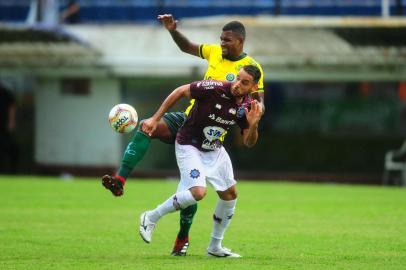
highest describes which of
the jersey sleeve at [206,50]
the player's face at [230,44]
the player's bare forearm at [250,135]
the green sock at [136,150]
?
the player's face at [230,44]

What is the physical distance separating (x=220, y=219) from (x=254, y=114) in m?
1.37

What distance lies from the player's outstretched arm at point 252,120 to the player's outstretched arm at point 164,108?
701mm

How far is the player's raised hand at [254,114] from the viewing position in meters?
10.3

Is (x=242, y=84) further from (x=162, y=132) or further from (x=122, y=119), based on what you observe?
(x=122, y=119)

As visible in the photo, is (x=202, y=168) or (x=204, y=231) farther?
(x=204, y=231)

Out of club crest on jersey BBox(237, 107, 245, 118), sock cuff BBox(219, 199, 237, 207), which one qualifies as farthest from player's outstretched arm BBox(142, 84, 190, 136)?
sock cuff BBox(219, 199, 237, 207)

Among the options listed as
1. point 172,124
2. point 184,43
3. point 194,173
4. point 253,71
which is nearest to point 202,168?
point 194,173

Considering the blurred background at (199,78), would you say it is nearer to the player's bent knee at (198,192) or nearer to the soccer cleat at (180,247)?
the soccer cleat at (180,247)

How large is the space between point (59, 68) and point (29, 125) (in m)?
4.47

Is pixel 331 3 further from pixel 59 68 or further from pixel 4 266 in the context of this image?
pixel 4 266

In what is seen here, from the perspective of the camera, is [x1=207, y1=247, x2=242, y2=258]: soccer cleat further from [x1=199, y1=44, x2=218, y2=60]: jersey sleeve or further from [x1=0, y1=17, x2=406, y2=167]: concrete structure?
[x1=0, y1=17, x2=406, y2=167]: concrete structure

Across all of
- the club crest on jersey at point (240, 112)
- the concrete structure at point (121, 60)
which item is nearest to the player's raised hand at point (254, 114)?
the club crest on jersey at point (240, 112)

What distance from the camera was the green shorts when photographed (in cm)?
1112

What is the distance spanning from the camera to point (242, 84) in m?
10.5
